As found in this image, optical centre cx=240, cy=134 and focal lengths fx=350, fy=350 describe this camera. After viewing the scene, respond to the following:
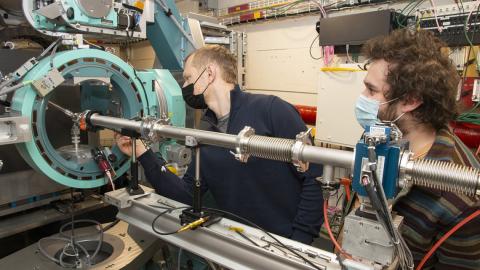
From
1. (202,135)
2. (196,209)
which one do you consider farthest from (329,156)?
(196,209)

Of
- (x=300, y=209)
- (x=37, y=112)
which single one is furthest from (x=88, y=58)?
(x=300, y=209)

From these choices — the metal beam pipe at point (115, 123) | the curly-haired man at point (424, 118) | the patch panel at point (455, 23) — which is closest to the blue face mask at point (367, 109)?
the curly-haired man at point (424, 118)

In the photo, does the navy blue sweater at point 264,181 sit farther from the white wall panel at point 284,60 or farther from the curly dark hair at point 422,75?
the white wall panel at point 284,60

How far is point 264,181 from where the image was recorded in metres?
1.46

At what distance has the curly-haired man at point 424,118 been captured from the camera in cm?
101

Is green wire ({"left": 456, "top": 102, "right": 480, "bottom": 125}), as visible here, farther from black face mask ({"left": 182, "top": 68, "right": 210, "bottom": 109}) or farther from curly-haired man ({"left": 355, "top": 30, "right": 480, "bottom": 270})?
black face mask ({"left": 182, "top": 68, "right": 210, "bottom": 109})

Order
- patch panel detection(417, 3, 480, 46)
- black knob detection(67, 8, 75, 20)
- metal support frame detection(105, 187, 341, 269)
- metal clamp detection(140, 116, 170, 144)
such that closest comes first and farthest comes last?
metal support frame detection(105, 187, 341, 269)
metal clamp detection(140, 116, 170, 144)
black knob detection(67, 8, 75, 20)
patch panel detection(417, 3, 480, 46)

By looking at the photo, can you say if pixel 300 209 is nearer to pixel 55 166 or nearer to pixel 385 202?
pixel 385 202

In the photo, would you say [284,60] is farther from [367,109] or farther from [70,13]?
[70,13]

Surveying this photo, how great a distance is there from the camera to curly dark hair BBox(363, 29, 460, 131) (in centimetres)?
116

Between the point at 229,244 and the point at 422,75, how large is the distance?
2.76 ft

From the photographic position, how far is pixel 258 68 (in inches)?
165

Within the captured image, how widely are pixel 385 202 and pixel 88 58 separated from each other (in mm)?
1081

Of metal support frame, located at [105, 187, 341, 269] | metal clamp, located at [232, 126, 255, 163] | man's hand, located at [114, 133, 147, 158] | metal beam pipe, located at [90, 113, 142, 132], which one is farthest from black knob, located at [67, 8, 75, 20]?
metal clamp, located at [232, 126, 255, 163]
